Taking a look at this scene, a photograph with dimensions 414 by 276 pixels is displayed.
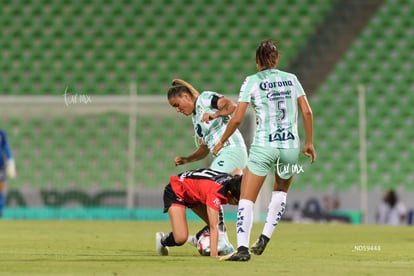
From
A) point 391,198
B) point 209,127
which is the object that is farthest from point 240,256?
point 391,198

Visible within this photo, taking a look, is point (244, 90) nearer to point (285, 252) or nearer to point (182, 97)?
point (182, 97)

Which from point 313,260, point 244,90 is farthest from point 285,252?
point 244,90

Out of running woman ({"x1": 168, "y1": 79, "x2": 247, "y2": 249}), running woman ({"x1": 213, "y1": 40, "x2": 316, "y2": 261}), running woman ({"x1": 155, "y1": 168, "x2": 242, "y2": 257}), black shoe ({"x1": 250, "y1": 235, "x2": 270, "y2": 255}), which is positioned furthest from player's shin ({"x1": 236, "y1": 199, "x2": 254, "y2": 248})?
running woman ({"x1": 168, "y1": 79, "x2": 247, "y2": 249})

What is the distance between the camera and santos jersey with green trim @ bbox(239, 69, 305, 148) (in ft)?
25.4

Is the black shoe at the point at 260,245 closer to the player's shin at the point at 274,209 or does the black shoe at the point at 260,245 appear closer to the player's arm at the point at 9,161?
the player's shin at the point at 274,209

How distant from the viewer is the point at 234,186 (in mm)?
8234

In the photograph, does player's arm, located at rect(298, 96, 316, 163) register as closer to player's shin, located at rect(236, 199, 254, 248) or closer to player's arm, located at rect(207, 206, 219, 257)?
player's shin, located at rect(236, 199, 254, 248)

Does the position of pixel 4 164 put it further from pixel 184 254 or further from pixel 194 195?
pixel 194 195

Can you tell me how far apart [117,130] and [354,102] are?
15.7 feet

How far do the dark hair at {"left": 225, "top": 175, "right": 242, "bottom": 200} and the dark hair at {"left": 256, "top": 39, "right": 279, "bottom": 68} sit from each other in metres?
1.06

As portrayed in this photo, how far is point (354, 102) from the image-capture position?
19375 mm

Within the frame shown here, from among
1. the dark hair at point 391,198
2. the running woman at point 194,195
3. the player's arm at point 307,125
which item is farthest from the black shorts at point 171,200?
the dark hair at point 391,198

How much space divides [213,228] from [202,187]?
1.63ft

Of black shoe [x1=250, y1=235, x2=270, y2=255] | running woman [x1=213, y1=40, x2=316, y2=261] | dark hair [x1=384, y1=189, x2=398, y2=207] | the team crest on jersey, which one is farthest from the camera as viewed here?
dark hair [x1=384, y1=189, x2=398, y2=207]
